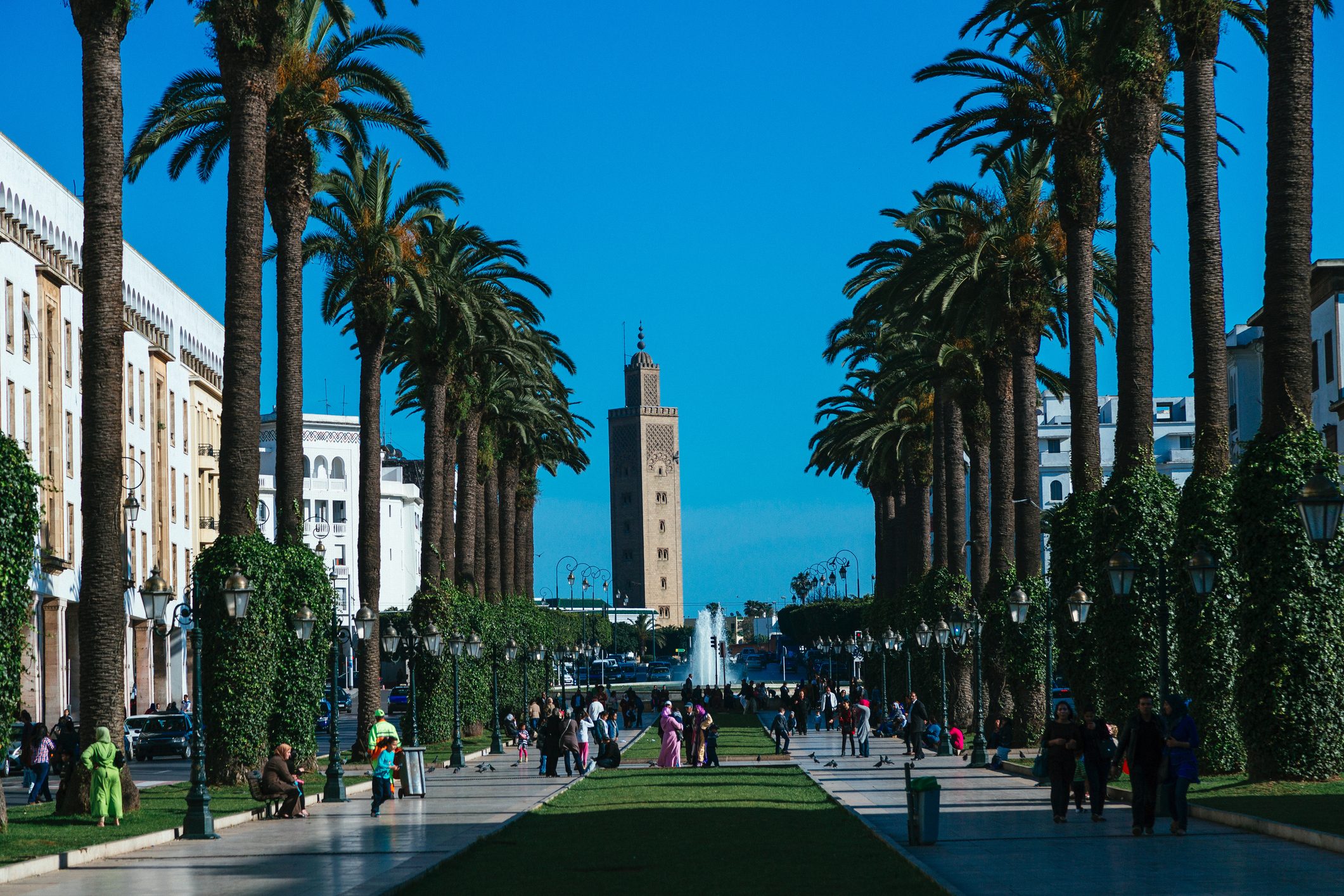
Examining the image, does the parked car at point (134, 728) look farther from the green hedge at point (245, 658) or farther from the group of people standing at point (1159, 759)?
the group of people standing at point (1159, 759)

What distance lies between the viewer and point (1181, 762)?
1839 cm

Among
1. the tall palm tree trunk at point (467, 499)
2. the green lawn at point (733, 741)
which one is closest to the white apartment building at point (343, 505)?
the green lawn at point (733, 741)

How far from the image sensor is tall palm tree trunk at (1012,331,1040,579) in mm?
40875

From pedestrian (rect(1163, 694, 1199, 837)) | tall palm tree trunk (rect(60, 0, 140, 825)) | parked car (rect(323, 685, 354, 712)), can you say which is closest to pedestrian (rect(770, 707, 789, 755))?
tall palm tree trunk (rect(60, 0, 140, 825))

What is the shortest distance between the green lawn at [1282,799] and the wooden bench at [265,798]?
39.7ft

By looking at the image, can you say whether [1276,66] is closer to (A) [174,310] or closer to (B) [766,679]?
(A) [174,310]

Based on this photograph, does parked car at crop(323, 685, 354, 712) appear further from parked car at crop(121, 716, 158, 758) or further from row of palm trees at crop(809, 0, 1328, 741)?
row of palm trees at crop(809, 0, 1328, 741)

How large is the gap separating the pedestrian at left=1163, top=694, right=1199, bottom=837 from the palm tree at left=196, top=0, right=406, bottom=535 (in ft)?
54.3

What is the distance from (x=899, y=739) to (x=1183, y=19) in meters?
34.5

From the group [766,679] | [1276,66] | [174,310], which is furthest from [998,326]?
[766,679]

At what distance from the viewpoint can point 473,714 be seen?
2085 inches

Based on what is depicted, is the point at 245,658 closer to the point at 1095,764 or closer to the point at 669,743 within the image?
the point at 669,743

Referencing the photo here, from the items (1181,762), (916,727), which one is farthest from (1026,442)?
(1181,762)

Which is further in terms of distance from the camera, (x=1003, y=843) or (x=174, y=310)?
(x=174, y=310)
